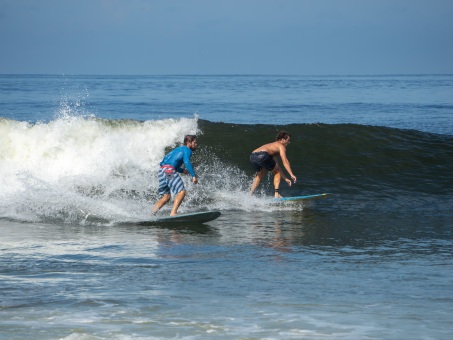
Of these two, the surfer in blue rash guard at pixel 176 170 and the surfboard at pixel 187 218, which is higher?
the surfer in blue rash guard at pixel 176 170

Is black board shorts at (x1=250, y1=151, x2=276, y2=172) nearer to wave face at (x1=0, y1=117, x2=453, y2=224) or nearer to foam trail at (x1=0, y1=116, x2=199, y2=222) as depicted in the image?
wave face at (x1=0, y1=117, x2=453, y2=224)

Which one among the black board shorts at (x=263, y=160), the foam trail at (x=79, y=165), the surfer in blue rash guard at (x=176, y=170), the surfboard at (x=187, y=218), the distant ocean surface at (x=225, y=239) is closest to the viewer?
the distant ocean surface at (x=225, y=239)

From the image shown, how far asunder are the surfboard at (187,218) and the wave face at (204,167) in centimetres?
Result: 46

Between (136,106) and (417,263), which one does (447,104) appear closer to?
(136,106)

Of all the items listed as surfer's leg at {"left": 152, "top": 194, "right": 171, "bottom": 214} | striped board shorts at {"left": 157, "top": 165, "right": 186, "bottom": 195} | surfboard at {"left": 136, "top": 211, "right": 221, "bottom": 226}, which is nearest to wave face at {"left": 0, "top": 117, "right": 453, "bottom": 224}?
surfer's leg at {"left": 152, "top": 194, "right": 171, "bottom": 214}

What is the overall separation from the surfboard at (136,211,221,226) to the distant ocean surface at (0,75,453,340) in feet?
0.62

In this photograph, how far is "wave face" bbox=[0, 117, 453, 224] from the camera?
13.1 meters

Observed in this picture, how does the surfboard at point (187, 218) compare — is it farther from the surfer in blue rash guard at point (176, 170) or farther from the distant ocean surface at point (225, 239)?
the surfer in blue rash guard at point (176, 170)

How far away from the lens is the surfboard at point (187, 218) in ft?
37.4

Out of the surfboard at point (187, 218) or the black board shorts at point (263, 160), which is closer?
the surfboard at point (187, 218)

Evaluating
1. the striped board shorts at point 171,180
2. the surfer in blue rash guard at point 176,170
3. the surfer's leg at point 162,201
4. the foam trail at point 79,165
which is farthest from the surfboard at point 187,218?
the foam trail at point 79,165

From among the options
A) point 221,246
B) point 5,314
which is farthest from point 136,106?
point 5,314

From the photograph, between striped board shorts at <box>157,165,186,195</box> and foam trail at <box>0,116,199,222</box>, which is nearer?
striped board shorts at <box>157,165,186,195</box>

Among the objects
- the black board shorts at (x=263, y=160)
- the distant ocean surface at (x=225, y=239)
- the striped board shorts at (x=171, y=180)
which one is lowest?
the distant ocean surface at (x=225, y=239)
